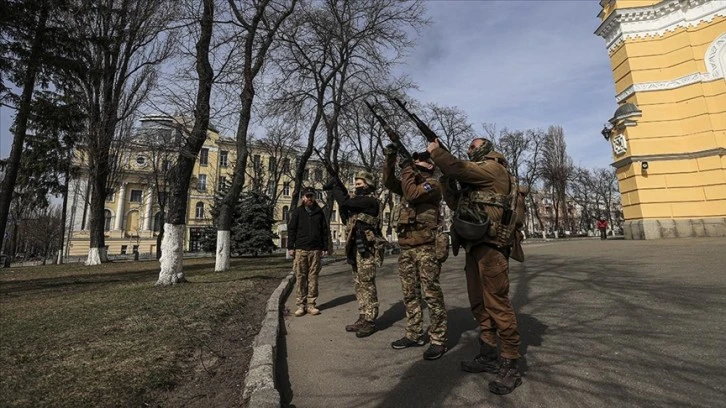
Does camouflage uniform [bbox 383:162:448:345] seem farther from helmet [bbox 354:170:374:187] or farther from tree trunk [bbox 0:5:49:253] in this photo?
tree trunk [bbox 0:5:49:253]

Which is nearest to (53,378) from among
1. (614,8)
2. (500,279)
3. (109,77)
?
(500,279)

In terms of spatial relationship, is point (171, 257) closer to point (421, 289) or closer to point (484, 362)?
point (421, 289)

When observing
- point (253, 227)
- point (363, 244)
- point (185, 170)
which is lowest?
point (363, 244)

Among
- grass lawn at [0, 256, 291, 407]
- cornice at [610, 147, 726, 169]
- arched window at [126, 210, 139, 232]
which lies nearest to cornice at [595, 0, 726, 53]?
cornice at [610, 147, 726, 169]

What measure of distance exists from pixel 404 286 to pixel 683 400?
2502 mm

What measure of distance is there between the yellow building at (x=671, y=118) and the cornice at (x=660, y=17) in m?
0.04

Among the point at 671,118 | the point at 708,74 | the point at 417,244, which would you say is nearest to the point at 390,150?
the point at 417,244

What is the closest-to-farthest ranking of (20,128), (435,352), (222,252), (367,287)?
(435,352)
(367,287)
(20,128)
(222,252)

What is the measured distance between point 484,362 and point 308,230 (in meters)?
3.85

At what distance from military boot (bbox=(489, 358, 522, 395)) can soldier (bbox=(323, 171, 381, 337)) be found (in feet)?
6.63

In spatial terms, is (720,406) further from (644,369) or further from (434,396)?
(434,396)

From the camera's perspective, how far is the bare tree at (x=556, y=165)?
44.5 m

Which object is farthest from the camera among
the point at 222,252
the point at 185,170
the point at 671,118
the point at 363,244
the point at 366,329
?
the point at 671,118

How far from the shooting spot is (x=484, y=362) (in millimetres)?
3445
